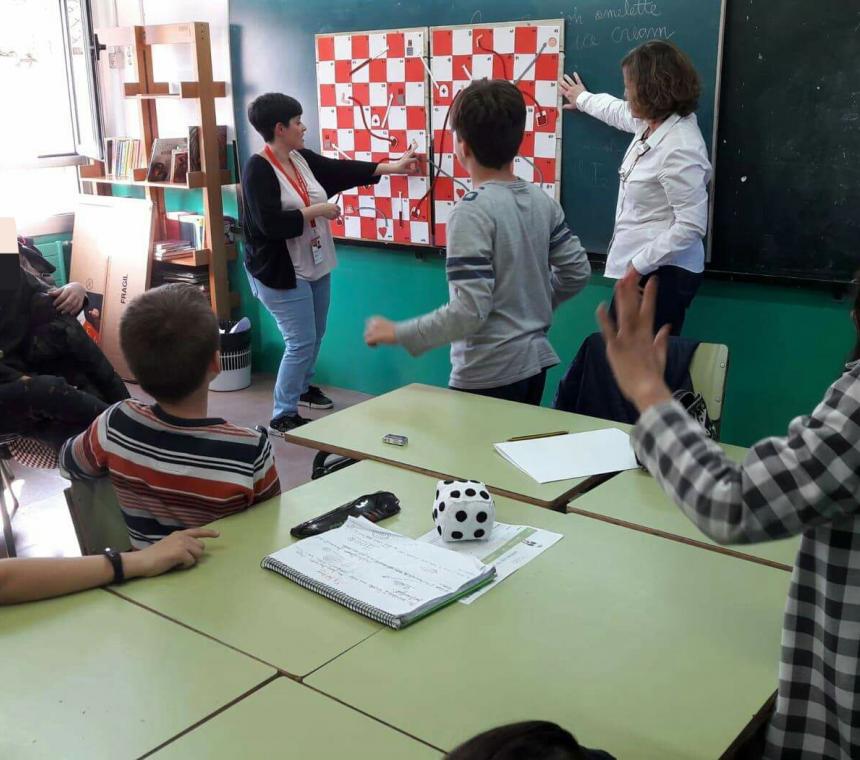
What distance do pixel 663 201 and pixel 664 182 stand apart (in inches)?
3.7

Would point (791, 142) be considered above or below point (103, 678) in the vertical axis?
above

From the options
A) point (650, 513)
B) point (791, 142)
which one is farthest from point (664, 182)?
point (650, 513)

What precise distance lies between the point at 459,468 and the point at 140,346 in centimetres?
76

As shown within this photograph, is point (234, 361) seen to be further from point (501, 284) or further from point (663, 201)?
point (501, 284)

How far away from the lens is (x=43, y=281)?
342 cm

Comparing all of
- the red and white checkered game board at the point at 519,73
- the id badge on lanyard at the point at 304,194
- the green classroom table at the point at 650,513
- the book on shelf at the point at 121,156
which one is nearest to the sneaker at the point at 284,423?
the id badge on lanyard at the point at 304,194

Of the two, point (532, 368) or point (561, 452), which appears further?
point (532, 368)

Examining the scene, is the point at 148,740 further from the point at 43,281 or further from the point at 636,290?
the point at 43,281

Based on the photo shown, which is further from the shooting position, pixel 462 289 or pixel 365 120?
pixel 365 120

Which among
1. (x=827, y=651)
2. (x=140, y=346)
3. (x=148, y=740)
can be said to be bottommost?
(x=148, y=740)

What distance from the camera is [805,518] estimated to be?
1008mm

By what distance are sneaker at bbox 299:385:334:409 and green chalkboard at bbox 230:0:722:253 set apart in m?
1.33

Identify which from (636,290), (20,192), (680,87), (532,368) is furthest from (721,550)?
(20,192)

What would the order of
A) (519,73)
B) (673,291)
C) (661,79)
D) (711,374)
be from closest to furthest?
(711,374)
(661,79)
(673,291)
(519,73)
